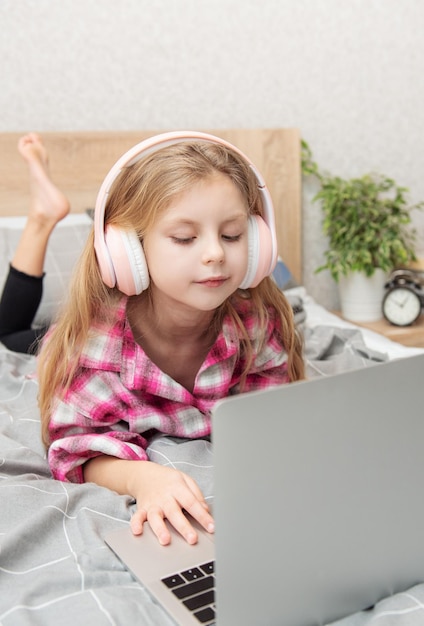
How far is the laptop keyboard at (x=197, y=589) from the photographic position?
584mm

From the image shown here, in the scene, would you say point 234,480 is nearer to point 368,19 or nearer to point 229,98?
point 229,98

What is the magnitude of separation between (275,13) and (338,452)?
7.02 ft

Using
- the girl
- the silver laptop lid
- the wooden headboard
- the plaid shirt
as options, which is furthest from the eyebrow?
the wooden headboard

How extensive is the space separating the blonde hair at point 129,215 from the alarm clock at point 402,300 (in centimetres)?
129

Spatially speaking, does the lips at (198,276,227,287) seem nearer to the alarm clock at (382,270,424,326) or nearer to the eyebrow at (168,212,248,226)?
the eyebrow at (168,212,248,226)

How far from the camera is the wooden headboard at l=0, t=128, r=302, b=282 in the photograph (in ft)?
6.79

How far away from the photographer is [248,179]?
3.11 ft

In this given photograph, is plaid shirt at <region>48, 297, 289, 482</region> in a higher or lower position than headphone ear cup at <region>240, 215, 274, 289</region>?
lower

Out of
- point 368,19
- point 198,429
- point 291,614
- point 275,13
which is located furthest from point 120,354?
point 368,19

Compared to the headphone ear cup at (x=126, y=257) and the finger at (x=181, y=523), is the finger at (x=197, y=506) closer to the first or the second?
the finger at (x=181, y=523)

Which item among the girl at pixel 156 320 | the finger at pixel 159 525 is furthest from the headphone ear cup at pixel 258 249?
the finger at pixel 159 525

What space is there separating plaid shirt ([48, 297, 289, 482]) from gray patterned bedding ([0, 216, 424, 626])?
39 millimetres

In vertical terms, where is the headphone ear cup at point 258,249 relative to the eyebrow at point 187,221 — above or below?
below

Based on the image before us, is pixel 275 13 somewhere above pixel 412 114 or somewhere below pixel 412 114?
above
